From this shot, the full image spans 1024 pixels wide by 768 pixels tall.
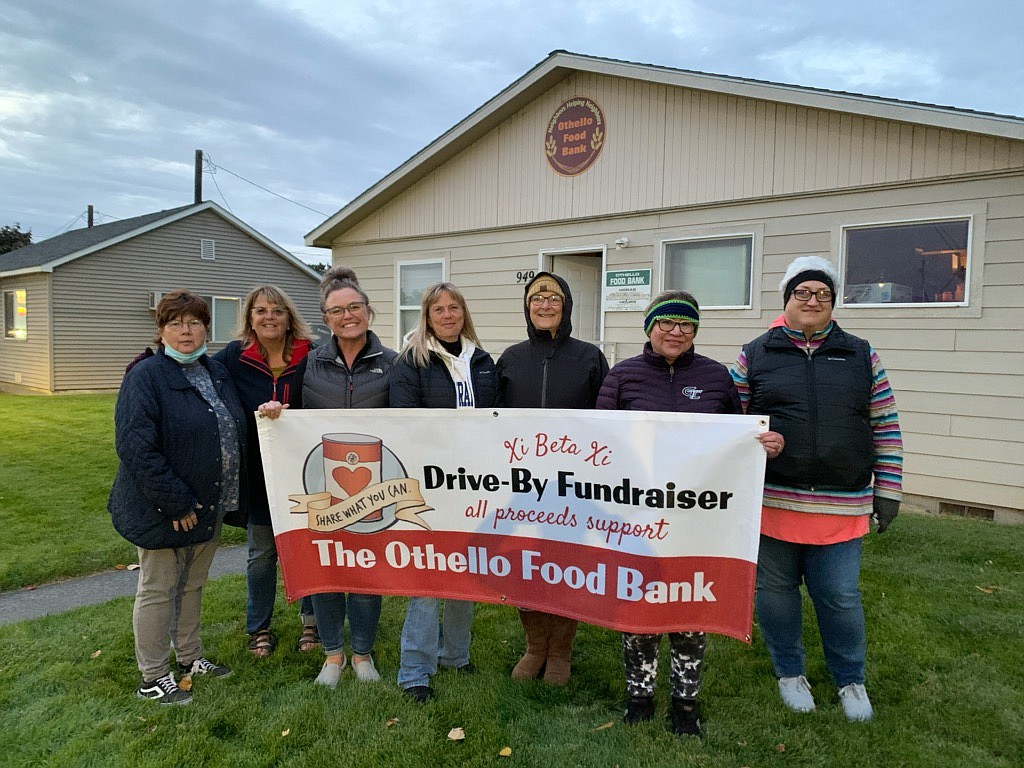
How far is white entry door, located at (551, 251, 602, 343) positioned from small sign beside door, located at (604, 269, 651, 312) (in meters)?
0.51

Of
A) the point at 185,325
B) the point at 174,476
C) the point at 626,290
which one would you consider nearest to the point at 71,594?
the point at 174,476

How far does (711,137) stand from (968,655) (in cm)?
575

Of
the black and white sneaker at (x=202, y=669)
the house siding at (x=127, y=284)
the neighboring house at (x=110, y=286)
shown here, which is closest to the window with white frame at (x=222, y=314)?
the neighboring house at (x=110, y=286)

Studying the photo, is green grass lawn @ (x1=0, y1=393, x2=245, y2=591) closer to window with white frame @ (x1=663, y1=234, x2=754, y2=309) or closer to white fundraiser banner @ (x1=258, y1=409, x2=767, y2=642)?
white fundraiser banner @ (x1=258, y1=409, x2=767, y2=642)

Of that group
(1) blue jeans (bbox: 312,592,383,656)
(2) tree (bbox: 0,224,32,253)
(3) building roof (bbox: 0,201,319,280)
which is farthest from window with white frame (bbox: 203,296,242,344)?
(2) tree (bbox: 0,224,32,253)

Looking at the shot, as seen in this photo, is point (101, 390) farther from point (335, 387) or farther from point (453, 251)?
point (335, 387)

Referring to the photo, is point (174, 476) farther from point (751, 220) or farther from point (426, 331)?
point (751, 220)

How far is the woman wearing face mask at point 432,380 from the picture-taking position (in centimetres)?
320

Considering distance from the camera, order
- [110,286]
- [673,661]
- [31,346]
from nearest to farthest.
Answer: [673,661] → [31,346] → [110,286]

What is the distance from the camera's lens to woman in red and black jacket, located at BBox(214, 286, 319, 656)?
11.6 ft

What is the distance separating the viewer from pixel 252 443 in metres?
3.54

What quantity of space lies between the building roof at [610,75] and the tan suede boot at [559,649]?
5.54 metres

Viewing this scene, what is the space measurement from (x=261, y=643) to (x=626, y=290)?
5.89 m

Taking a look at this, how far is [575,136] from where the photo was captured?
861cm
